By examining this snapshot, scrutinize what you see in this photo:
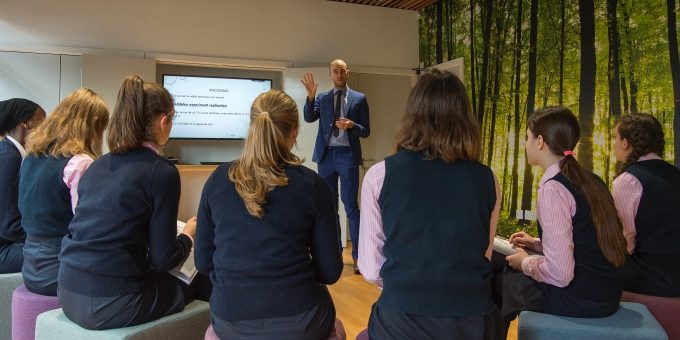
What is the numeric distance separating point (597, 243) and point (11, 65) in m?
4.84

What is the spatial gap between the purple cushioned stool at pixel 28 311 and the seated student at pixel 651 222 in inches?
87.6

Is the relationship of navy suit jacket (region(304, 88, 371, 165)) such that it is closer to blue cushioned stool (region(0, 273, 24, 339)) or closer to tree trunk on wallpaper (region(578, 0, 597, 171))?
tree trunk on wallpaper (region(578, 0, 597, 171))

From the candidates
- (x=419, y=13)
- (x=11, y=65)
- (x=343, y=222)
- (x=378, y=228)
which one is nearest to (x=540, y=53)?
(x=419, y=13)

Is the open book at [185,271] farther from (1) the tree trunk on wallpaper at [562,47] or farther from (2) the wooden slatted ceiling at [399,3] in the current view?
(2) the wooden slatted ceiling at [399,3]

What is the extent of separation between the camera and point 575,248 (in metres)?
1.65

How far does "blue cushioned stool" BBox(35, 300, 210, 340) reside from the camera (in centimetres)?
156

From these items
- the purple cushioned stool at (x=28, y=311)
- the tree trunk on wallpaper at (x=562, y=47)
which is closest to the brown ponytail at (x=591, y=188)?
the purple cushioned stool at (x=28, y=311)

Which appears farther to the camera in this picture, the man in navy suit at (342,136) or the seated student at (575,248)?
the man in navy suit at (342,136)

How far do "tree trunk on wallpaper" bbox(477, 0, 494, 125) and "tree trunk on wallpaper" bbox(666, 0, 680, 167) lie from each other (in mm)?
1776

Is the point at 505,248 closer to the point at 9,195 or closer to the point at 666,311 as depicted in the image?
the point at 666,311

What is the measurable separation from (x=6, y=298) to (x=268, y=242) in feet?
4.98

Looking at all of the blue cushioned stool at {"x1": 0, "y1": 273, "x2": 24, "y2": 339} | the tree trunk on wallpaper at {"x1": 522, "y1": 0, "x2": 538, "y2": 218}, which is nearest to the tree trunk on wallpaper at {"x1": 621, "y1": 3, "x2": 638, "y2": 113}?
the tree trunk on wallpaper at {"x1": 522, "y1": 0, "x2": 538, "y2": 218}

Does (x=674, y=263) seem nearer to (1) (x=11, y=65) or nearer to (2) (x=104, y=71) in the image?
(2) (x=104, y=71)

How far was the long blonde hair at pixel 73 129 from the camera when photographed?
1953 mm
